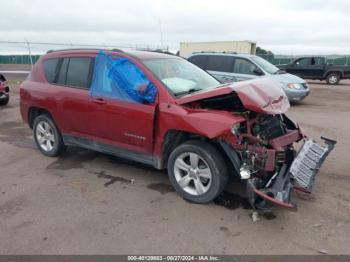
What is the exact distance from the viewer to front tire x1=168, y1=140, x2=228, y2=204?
12.4 feet

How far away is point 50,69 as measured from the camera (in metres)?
5.49

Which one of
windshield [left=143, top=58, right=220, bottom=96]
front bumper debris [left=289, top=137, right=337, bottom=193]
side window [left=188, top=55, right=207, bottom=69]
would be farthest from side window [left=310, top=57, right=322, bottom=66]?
front bumper debris [left=289, top=137, right=337, bottom=193]

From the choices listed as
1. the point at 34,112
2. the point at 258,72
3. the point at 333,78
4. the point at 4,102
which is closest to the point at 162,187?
the point at 34,112

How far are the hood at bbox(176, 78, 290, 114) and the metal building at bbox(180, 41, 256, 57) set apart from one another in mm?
18803

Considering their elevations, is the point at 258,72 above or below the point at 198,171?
above

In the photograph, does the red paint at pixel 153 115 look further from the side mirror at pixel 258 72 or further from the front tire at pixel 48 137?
the side mirror at pixel 258 72

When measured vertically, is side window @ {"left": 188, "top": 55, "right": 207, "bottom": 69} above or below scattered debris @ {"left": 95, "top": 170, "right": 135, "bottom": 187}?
above

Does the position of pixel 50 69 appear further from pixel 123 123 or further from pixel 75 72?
pixel 123 123

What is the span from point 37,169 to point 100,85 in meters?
1.76

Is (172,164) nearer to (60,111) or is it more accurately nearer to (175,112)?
(175,112)

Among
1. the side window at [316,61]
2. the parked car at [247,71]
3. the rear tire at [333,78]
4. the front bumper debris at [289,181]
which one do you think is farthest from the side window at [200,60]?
the rear tire at [333,78]

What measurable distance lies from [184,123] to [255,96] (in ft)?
2.87

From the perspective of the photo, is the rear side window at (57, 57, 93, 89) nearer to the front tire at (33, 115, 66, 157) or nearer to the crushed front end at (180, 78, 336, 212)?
the front tire at (33, 115, 66, 157)

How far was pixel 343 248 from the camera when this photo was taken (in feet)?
10.2
